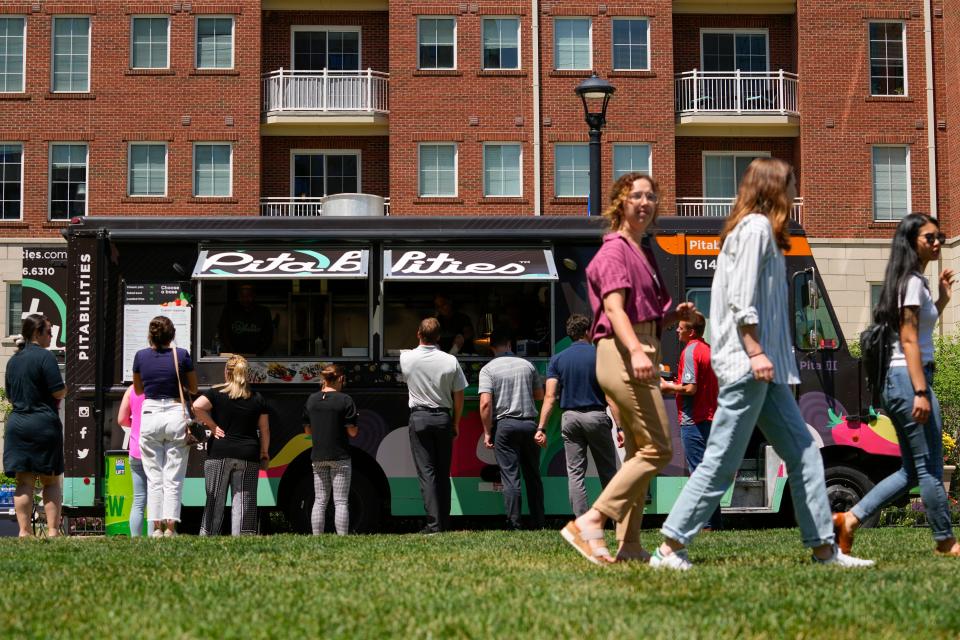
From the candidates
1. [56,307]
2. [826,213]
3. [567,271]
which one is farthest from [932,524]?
[826,213]

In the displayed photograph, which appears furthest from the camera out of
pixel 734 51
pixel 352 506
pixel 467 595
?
pixel 734 51

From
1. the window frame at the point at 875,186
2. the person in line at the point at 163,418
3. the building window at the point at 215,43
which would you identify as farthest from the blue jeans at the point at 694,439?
the building window at the point at 215,43

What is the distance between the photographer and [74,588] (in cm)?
586

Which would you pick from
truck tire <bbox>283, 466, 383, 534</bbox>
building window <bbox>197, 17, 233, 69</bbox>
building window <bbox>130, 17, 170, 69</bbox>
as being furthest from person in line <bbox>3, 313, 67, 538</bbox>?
building window <bbox>130, 17, 170, 69</bbox>

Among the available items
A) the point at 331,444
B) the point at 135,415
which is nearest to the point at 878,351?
the point at 331,444

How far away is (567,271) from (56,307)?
4795mm

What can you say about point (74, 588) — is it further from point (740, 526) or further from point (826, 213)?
point (826, 213)

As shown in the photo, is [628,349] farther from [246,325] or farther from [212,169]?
[212,169]

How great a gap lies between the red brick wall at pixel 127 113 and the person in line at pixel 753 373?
24.2 m

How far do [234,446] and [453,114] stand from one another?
64.7 feet

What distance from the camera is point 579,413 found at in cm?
1084

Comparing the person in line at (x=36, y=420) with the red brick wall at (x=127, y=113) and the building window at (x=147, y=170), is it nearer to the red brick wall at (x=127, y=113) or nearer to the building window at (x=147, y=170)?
the red brick wall at (x=127, y=113)

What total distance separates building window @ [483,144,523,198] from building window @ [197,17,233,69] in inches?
252

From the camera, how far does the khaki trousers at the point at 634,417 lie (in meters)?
6.23
